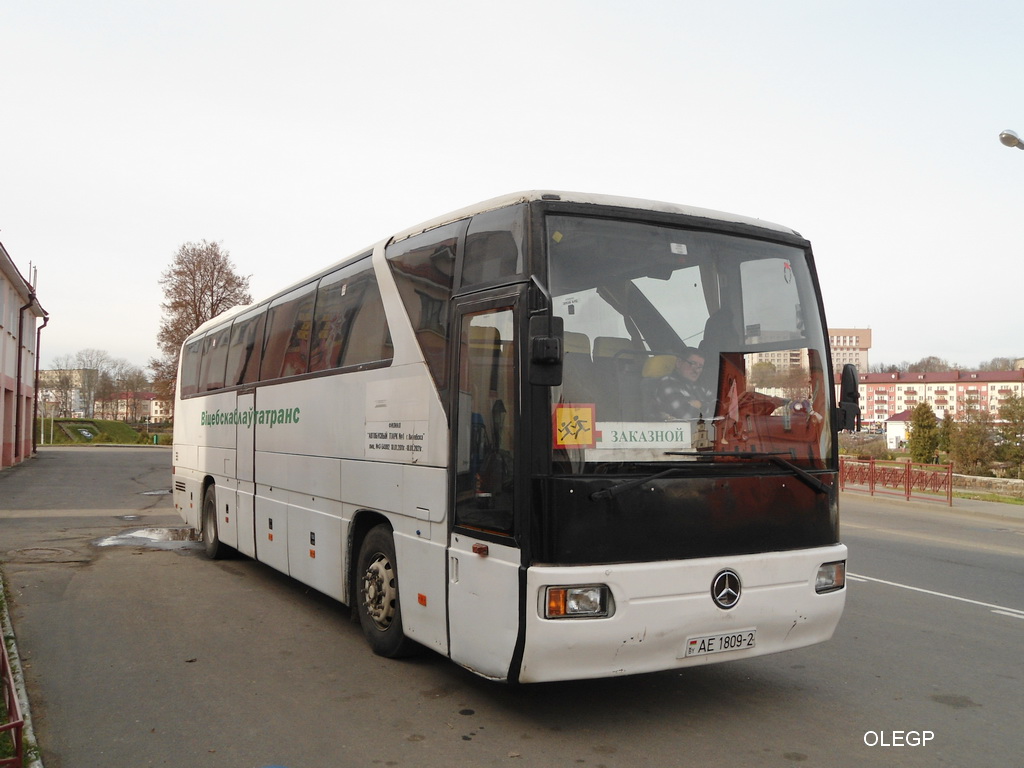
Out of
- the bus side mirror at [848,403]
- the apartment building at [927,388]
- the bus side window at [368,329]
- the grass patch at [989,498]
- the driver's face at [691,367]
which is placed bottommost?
the grass patch at [989,498]

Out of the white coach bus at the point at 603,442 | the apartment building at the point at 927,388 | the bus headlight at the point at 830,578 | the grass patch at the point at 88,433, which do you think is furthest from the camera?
the apartment building at the point at 927,388

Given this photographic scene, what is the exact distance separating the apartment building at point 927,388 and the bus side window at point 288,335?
144794 millimetres

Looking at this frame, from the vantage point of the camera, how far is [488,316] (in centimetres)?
545

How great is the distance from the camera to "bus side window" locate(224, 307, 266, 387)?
34.8 ft

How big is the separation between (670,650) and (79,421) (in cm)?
8636

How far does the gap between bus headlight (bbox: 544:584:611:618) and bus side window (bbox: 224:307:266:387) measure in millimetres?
6518

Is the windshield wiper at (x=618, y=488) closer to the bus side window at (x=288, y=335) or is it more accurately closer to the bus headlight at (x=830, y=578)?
the bus headlight at (x=830, y=578)

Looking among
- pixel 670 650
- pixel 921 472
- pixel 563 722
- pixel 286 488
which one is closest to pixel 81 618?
pixel 286 488

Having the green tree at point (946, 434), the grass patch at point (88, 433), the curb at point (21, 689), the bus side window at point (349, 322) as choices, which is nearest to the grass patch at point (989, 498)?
the green tree at point (946, 434)

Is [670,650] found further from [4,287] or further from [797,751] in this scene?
[4,287]

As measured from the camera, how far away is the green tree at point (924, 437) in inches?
1978

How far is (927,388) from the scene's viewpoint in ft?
508

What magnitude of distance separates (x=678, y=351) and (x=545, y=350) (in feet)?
3.23

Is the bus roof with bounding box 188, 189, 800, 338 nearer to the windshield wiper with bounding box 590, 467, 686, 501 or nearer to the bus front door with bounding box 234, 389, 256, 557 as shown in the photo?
the windshield wiper with bounding box 590, 467, 686, 501
